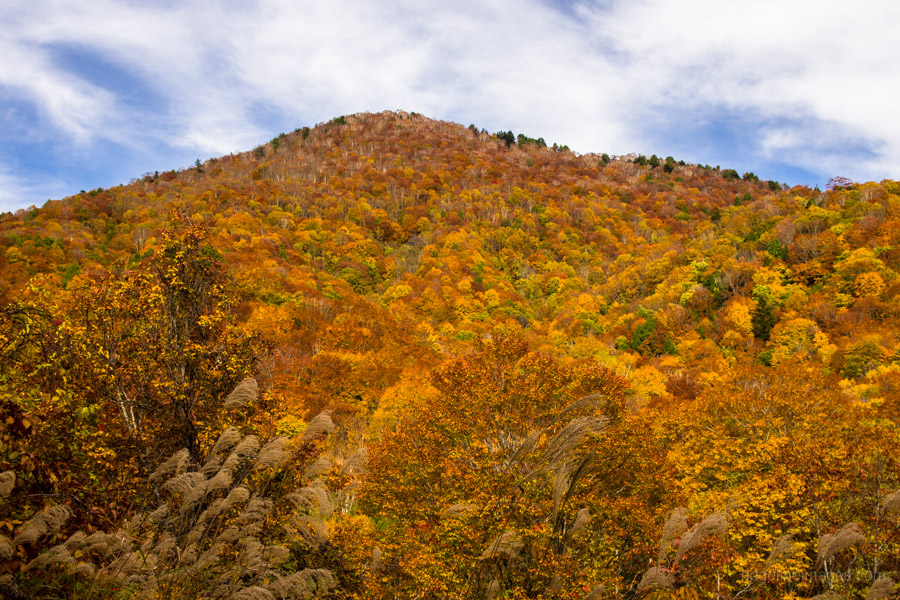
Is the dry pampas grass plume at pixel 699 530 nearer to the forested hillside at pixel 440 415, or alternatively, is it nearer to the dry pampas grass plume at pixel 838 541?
the forested hillside at pixel 440 415

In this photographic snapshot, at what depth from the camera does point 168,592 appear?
4797mm

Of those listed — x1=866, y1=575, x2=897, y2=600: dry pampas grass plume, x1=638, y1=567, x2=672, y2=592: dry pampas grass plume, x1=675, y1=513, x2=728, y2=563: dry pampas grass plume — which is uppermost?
x1=675, y1=513, x2=728, y2=563: dry pampas grass plume

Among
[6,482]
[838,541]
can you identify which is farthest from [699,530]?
[6,482]

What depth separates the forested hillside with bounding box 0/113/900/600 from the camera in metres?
5.61

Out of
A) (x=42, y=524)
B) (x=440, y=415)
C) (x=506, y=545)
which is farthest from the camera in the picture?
(x=440, y=415)

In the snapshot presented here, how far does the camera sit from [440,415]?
17.7m

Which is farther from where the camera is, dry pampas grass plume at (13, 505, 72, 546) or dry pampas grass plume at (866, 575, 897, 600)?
dry pampas grass plume at (866, 575, 897, 600)

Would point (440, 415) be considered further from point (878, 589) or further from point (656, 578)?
point (878, 589)

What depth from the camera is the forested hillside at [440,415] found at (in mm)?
5613

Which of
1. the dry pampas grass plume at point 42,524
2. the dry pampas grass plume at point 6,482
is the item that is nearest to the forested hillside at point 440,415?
the dry pampas grass plume at point 42,524

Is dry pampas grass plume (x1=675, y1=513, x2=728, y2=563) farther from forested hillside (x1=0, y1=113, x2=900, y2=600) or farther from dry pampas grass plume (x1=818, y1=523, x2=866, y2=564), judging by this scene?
dry pampas grass plume (x1=818, y1=523, x2=866, y2=564)

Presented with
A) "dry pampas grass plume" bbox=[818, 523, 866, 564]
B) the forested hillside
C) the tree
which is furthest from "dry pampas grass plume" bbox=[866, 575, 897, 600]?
the tree

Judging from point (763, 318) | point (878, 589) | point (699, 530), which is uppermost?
point (763, 318)

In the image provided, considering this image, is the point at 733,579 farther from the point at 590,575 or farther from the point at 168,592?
the point at 168,592
